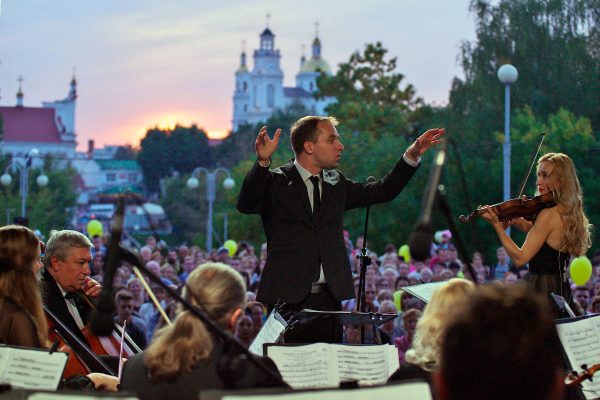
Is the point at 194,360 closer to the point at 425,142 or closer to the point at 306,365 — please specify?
the point at 306,365

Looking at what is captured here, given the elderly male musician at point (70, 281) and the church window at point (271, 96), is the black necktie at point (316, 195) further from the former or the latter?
the church window at point (271, 96)

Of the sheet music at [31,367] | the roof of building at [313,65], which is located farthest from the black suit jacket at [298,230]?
the roof of building at [313,65]

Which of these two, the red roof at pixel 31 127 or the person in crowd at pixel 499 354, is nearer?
the person in crowd at pixel 499 354

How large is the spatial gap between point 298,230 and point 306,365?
1956 mm

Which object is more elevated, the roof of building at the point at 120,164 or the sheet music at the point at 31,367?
the roof of building at the point at 120,164

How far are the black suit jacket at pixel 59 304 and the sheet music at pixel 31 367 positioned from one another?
2.14 metres

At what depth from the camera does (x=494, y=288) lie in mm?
2727

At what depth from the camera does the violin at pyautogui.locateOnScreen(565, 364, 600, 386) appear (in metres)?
5.22

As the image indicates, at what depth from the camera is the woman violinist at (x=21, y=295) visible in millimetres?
5031

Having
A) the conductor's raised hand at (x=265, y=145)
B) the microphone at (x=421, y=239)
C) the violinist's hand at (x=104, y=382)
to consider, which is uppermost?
the conductor's raised hand at (x=265, y=145)

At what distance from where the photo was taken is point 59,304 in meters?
6.73

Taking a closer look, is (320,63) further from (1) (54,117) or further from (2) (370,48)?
(2) (370,48)

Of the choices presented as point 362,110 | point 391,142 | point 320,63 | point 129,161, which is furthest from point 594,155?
point 320,63

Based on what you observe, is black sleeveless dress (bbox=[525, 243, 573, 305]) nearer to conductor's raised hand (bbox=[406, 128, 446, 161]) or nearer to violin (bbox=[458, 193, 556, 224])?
violin (bbox=[458, 193, 556, 224])
